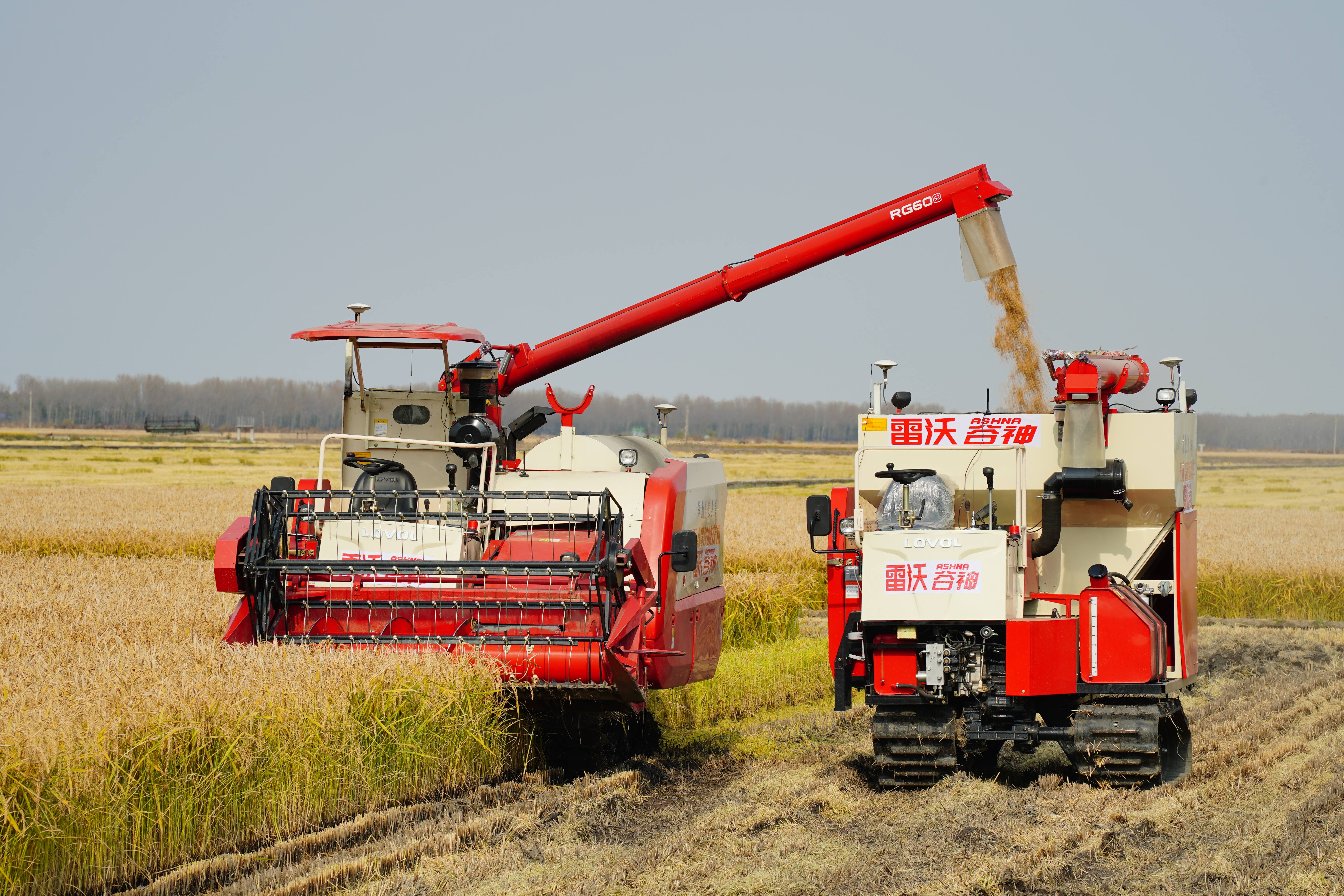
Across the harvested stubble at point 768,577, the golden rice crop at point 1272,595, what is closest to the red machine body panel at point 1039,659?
the harvested stubble at point 768,577

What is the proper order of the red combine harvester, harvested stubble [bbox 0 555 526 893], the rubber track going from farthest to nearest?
1. the red combine harvester
2. the rubber track
3. harvested stubble [bbox 0 555 526 893]

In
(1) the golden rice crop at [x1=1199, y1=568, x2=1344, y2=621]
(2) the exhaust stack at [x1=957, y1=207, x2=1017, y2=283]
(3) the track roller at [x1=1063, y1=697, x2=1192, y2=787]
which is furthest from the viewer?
(1) the golden rice crop at [x1=1199, y1=568, x2=1344, y2=621]

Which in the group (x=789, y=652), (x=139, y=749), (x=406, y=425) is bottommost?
(x=789, y=652)

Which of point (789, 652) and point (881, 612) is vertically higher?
point (881, 612)

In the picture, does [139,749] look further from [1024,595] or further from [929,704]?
[1024,595]

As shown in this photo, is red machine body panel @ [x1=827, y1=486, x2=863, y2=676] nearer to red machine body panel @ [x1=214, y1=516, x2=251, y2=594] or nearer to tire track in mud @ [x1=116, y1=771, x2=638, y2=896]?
tire track in mud @ [x1=116, y1=771, x2=638, y2=896]

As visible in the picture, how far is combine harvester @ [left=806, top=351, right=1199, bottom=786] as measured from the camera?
7215 mm

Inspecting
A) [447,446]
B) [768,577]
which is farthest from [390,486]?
[768,577]

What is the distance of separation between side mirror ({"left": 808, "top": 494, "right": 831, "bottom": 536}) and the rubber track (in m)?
1.26

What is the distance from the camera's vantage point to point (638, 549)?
7.68 metres

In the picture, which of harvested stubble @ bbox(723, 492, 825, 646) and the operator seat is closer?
the operator seat

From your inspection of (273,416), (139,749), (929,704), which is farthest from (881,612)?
(273,416)

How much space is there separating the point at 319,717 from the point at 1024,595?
423 cm

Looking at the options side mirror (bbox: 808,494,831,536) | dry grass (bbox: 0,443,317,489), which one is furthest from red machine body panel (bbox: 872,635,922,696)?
dry grass (bbox: 0,443,317,489)
